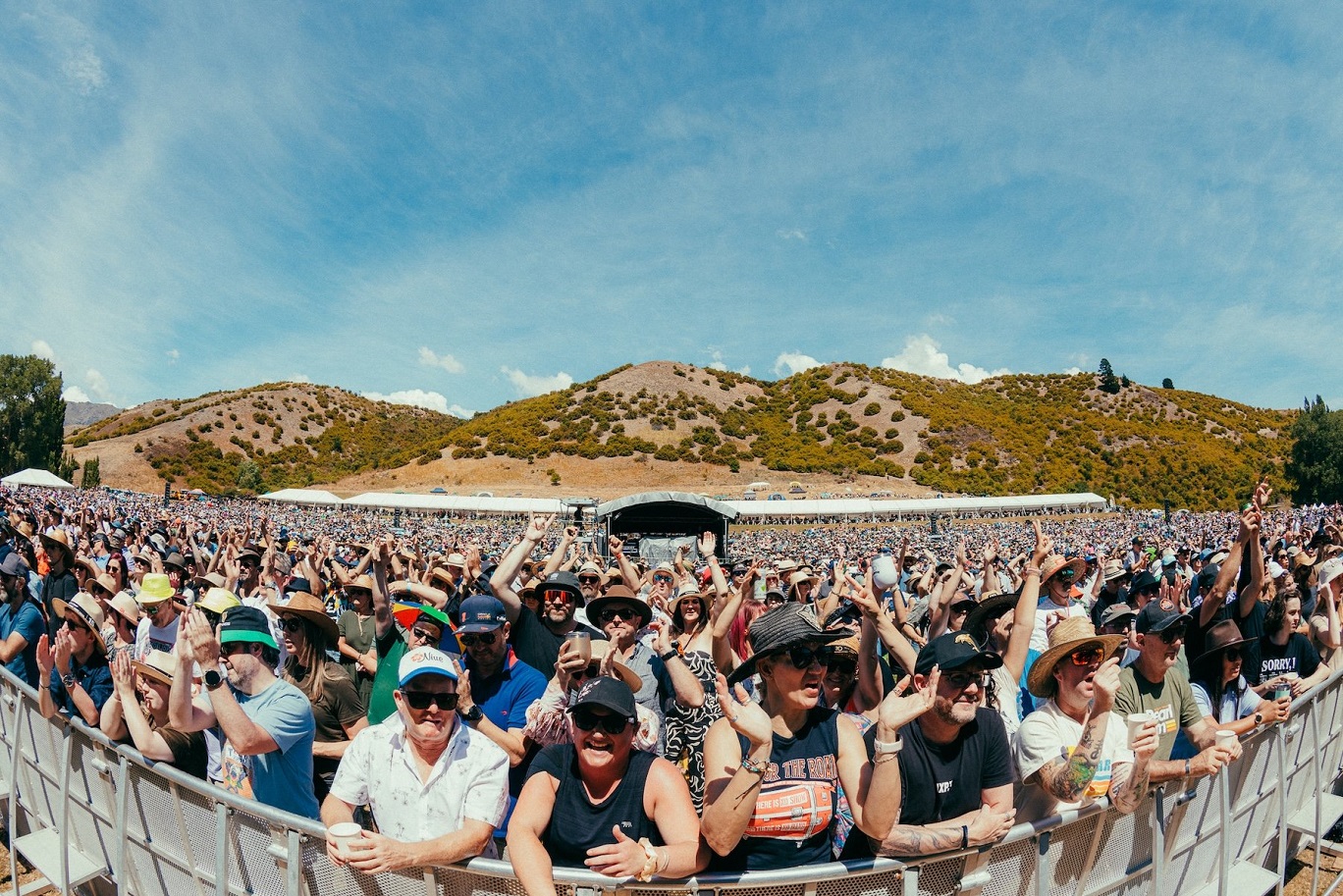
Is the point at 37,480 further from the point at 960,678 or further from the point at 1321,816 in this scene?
the point at 1321,816

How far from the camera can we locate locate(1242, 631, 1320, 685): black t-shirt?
15.8ft

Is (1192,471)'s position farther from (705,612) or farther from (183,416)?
(183,416)

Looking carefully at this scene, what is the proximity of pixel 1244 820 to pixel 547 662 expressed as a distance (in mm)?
3815

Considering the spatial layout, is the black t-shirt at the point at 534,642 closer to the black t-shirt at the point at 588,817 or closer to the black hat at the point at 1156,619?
the black t-shirt at the point at 588,817

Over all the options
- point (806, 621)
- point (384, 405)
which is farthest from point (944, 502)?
point (384, 405)

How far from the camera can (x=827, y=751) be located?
2.62 meters

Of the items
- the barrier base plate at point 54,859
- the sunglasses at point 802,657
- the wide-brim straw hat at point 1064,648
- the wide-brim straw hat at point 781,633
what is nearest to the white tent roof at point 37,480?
the barrier base plate at point 54,859

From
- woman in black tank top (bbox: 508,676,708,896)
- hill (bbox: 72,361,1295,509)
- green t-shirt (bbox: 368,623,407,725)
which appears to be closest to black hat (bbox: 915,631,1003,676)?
woman in black tank top (bbox: 508,676,708,896)

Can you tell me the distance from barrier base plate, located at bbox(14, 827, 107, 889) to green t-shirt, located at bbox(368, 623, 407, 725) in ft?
4.75

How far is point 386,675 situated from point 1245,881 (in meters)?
4.66

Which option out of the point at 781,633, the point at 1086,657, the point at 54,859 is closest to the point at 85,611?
the point at 54,859

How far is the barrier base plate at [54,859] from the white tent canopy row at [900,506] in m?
29.7

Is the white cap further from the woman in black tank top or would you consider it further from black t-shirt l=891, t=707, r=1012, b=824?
black t-shirt l=891, t=707, r=1012, b=824

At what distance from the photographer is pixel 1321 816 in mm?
4324
